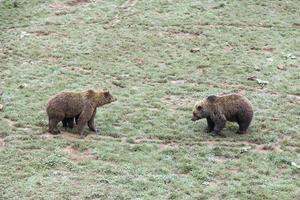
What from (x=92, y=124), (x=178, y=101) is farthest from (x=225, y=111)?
(x=92, y=124)

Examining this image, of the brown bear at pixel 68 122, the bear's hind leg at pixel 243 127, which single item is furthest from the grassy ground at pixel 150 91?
the brown bear at pixel 68 122

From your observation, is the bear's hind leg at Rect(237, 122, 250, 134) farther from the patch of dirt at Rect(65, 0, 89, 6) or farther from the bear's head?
the patch of dirt at Rect(65, 0, 89, 6)

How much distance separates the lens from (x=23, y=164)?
13.8m

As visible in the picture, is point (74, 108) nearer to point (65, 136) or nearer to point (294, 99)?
point (65, 136)

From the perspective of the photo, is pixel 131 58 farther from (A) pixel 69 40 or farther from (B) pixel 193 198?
(B) pixel 193 198

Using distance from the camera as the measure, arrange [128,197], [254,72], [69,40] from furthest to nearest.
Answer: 1. [69,40]
2. [254,72]
3. [128,197]

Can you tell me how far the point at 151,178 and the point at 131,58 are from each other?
1211cm

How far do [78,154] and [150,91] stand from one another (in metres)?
6.55

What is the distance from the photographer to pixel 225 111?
16.2 m

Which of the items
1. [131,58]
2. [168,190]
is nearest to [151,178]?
[168,190]

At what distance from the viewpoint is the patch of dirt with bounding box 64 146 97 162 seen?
14.4m

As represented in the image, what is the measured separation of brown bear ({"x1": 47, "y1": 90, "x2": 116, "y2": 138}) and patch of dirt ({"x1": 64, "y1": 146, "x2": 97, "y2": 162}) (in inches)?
33.2

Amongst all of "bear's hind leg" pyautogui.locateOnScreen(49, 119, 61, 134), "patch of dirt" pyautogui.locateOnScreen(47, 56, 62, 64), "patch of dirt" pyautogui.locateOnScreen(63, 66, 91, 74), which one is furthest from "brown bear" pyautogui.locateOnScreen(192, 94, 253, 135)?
"patch of dirt" pyautogui.locateOnScreen(47, 56, 62, 64)

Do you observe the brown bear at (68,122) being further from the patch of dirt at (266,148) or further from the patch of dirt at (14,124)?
the patch of dirt at (266,148)
